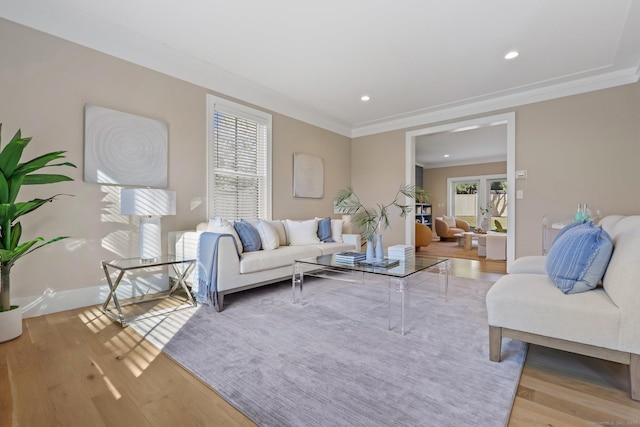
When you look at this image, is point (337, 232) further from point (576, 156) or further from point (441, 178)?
point (441, 178)

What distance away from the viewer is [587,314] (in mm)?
1512

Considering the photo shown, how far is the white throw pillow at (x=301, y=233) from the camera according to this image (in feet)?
13.9

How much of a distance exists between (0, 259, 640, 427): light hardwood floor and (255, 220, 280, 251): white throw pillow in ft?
5.67

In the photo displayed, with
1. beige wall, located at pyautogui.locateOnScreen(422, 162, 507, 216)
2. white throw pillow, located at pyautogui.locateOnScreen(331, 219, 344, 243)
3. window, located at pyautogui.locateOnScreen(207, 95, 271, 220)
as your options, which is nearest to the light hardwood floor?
window, located at pyautogui.locateOnScreen(207, 95, 271, 220)

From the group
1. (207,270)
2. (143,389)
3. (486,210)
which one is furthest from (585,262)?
(486,210)

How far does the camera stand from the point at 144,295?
3252 mm

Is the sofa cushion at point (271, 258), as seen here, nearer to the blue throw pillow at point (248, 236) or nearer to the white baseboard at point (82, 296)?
the blue throw pillow at point (248, 236)

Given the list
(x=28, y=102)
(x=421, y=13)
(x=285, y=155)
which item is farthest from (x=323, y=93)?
(x=28, y=102)

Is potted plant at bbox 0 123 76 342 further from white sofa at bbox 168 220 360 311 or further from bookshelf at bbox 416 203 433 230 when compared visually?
bookshelf at bbox 416 203 433 230

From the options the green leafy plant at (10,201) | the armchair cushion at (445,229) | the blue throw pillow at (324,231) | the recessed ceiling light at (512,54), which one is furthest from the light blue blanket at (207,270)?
the armchair cushion at (445,229)

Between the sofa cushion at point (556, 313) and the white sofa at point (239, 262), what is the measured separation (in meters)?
2.14

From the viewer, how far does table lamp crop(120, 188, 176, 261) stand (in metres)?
2.68

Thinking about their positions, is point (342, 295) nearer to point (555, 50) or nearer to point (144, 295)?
point (144, 295)

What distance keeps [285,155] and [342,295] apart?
8.46ft
